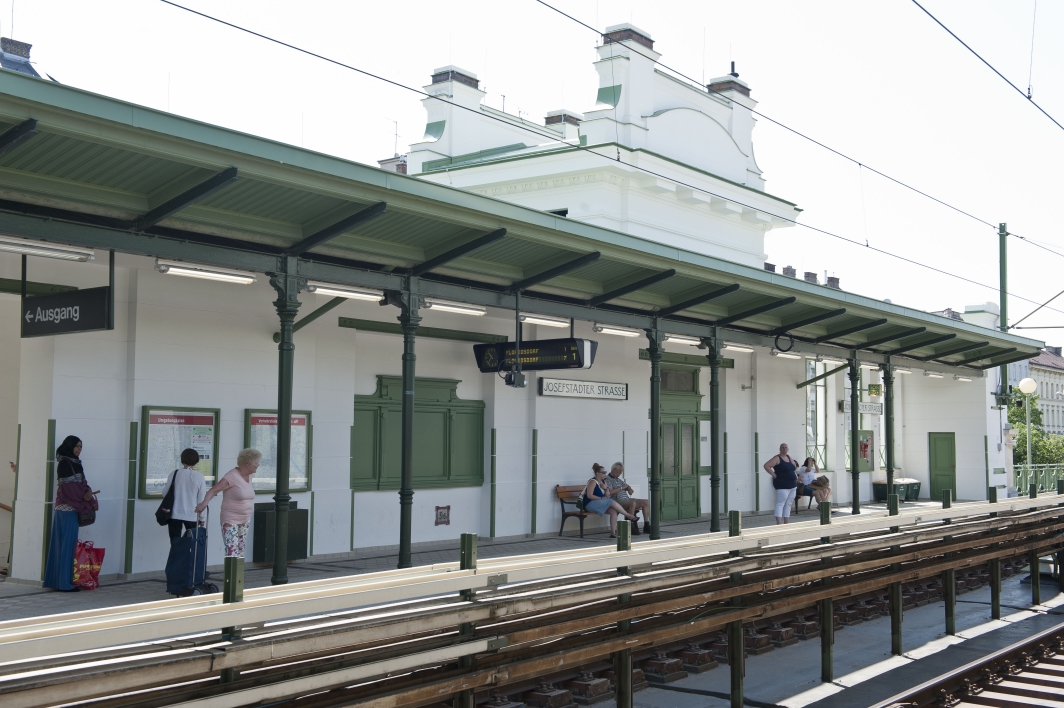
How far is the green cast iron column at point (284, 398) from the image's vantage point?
30.6ft

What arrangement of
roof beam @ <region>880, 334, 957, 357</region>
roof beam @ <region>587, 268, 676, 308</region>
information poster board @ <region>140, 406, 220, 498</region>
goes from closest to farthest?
information poster board @ <region>140, 406, 220, 498</region> → roof beam @ <region>587, 268, 676, 308</region> → roof beam @ <region>880, 334, 957, 357</region>

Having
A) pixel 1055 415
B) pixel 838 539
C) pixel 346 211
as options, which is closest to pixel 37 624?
pixel 346 211

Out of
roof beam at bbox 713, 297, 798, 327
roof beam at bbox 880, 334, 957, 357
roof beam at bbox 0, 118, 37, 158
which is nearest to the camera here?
roof beam at bbox 0, 118, 37, 158

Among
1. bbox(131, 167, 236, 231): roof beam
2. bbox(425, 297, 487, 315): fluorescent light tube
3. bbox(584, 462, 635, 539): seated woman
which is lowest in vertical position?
bbox(584, 462, 635, 539): seated woman

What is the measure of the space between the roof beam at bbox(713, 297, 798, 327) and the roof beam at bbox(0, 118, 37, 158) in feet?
35.4

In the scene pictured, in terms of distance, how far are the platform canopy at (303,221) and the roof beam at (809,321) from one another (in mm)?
1288

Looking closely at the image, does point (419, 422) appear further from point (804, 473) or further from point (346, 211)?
point (804, 473)

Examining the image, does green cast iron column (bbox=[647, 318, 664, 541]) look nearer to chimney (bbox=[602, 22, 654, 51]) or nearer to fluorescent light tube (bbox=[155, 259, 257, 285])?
fluorescent light tube (bbox=[155, 259, 257, 285])

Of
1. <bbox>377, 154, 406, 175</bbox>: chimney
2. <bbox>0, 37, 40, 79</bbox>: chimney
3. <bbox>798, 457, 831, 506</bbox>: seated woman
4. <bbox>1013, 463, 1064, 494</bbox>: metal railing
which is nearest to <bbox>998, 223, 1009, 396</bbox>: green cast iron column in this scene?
<bbox>1013, 463, 1064, 494</bbox>: metal railing

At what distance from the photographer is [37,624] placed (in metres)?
3.72

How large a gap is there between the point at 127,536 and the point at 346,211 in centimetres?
404

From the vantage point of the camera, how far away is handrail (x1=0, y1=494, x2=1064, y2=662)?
3553mm

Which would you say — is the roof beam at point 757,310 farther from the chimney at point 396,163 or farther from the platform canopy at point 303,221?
the chimney at point 396,163

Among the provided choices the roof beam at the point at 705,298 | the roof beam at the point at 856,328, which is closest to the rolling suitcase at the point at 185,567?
the roof beam at the point at 705,298
